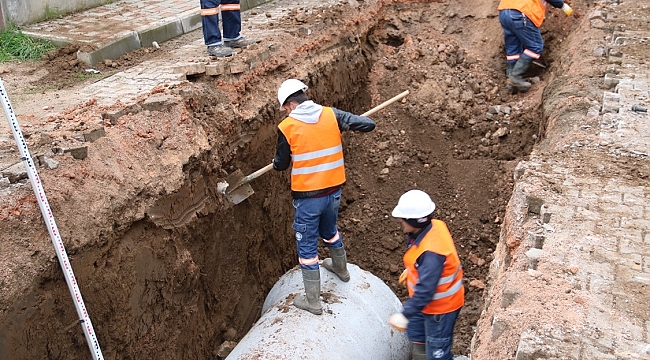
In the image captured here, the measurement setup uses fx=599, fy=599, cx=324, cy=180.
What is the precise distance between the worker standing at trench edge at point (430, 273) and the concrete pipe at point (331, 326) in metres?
0.59

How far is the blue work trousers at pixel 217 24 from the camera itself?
671cm

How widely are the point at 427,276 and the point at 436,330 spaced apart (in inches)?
23.2

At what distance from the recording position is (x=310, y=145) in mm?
4570

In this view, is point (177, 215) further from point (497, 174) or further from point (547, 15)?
point (547, 15)

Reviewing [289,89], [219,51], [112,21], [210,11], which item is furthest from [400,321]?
[112,21]

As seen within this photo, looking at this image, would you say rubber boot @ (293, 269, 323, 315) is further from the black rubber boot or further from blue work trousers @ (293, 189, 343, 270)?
the black rubber boot

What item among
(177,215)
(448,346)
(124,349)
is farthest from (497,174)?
(124,349)

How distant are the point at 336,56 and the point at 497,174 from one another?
257cm

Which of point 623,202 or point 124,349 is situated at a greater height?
point 623,202

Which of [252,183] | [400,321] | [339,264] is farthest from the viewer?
[252,183]

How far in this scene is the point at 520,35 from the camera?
855cm

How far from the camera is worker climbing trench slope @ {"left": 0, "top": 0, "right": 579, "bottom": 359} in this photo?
4.38m

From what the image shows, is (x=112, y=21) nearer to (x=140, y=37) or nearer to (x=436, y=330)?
(x=140, y=37)

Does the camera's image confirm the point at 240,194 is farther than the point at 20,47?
No
